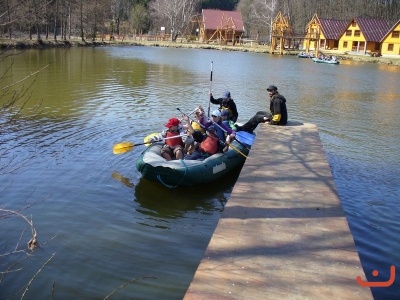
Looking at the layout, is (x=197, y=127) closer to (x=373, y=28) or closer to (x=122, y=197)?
(x=122, y=197)

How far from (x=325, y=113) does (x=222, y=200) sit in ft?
32.3

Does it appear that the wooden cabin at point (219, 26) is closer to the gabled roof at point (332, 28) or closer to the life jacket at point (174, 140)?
the gabled roof at point (332, 28)

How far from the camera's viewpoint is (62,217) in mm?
7020

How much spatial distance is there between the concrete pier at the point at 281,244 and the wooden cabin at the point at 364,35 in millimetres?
54477

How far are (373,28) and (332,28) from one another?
588 centimetres

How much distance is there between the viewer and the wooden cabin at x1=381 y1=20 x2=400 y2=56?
53375mm

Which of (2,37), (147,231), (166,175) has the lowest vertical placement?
(147,231)

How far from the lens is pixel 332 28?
61000 millimetres

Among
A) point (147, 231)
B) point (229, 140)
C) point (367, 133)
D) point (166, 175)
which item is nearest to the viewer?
point (147, 231)

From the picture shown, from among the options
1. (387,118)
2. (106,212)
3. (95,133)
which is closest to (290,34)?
(387,118)

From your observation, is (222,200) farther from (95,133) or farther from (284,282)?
(95,133)

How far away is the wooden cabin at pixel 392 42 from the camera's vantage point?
175ft

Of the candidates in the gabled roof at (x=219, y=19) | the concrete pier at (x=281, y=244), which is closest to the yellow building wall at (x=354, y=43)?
the gabled roof at (x=219, y=19)

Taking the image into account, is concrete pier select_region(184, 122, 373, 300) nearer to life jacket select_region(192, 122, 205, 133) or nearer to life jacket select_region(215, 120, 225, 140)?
life jacket select_region(215, 120, 225, 140)
